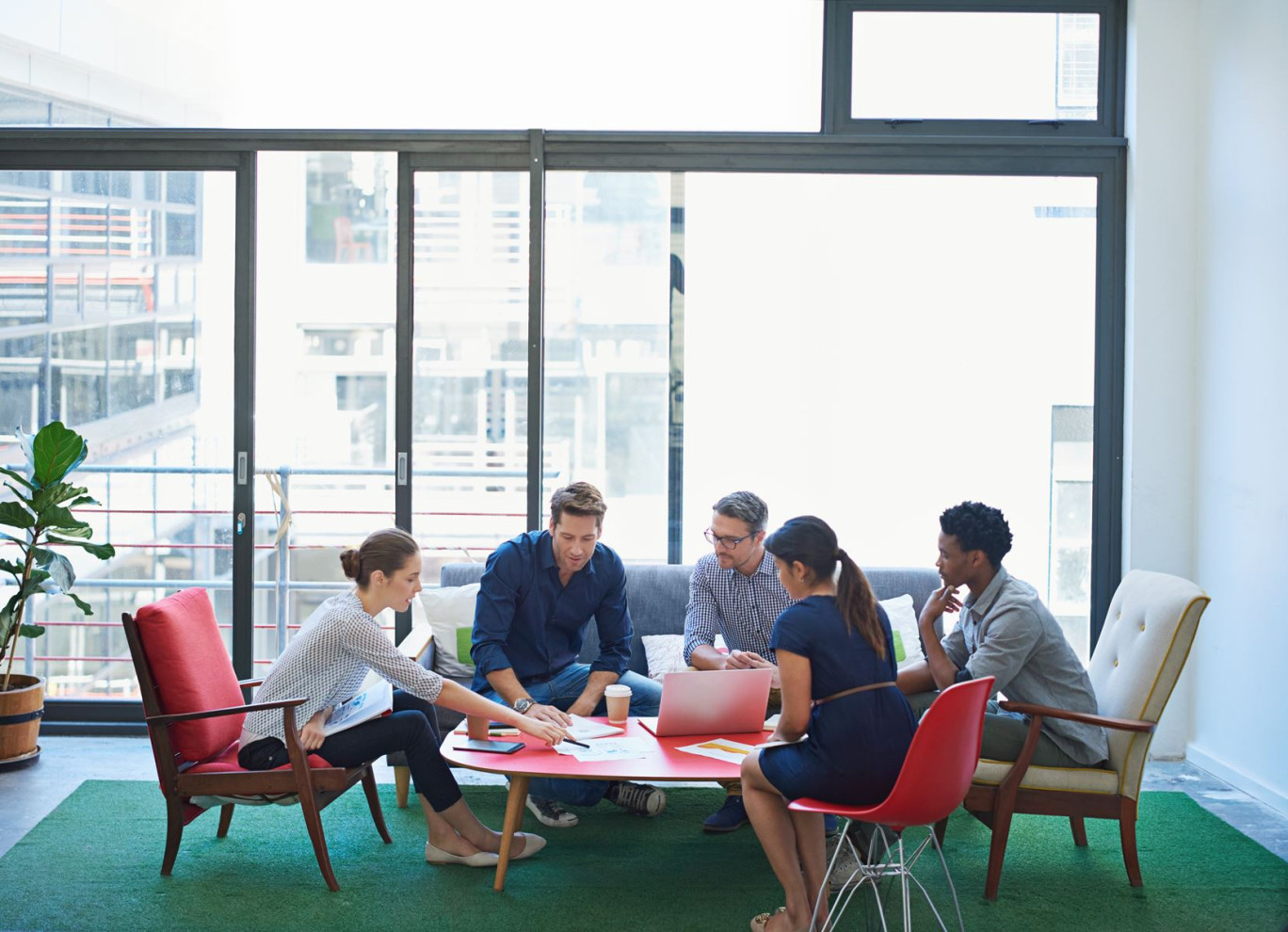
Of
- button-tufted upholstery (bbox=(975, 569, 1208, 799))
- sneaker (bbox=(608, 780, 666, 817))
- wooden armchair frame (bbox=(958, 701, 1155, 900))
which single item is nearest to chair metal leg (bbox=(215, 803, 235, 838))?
sneaker (bbox=(608, 780, 666, 817))

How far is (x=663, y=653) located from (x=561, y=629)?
1.95 ft

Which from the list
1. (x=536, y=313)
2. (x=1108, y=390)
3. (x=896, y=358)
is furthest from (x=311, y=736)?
(x=1108, y=390)

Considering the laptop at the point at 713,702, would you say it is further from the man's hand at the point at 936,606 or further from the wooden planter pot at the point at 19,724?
the wooden planter pot at the point at 19,724

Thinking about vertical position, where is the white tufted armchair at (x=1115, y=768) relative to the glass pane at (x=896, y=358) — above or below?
below

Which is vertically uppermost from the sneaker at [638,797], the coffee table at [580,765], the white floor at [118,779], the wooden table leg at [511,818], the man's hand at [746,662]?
the man's hand at [746,662]

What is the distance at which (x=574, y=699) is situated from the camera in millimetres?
4191

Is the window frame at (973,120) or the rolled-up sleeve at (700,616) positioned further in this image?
the window frame at (973,120)

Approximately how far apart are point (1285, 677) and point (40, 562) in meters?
4.62

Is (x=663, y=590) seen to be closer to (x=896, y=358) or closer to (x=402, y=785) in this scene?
(x=402, y=785)

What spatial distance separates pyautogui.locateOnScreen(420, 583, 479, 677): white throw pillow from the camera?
15.4 ft

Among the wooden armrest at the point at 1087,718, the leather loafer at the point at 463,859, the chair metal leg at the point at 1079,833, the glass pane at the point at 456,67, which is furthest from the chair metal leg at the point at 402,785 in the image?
the glass pane at the point at 456,67

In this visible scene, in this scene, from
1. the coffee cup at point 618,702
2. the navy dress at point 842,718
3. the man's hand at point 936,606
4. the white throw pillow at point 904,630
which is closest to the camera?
the navy dress at point 842,718

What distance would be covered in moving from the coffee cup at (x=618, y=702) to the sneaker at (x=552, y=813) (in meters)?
0.59

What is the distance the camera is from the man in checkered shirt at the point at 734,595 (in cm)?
416
